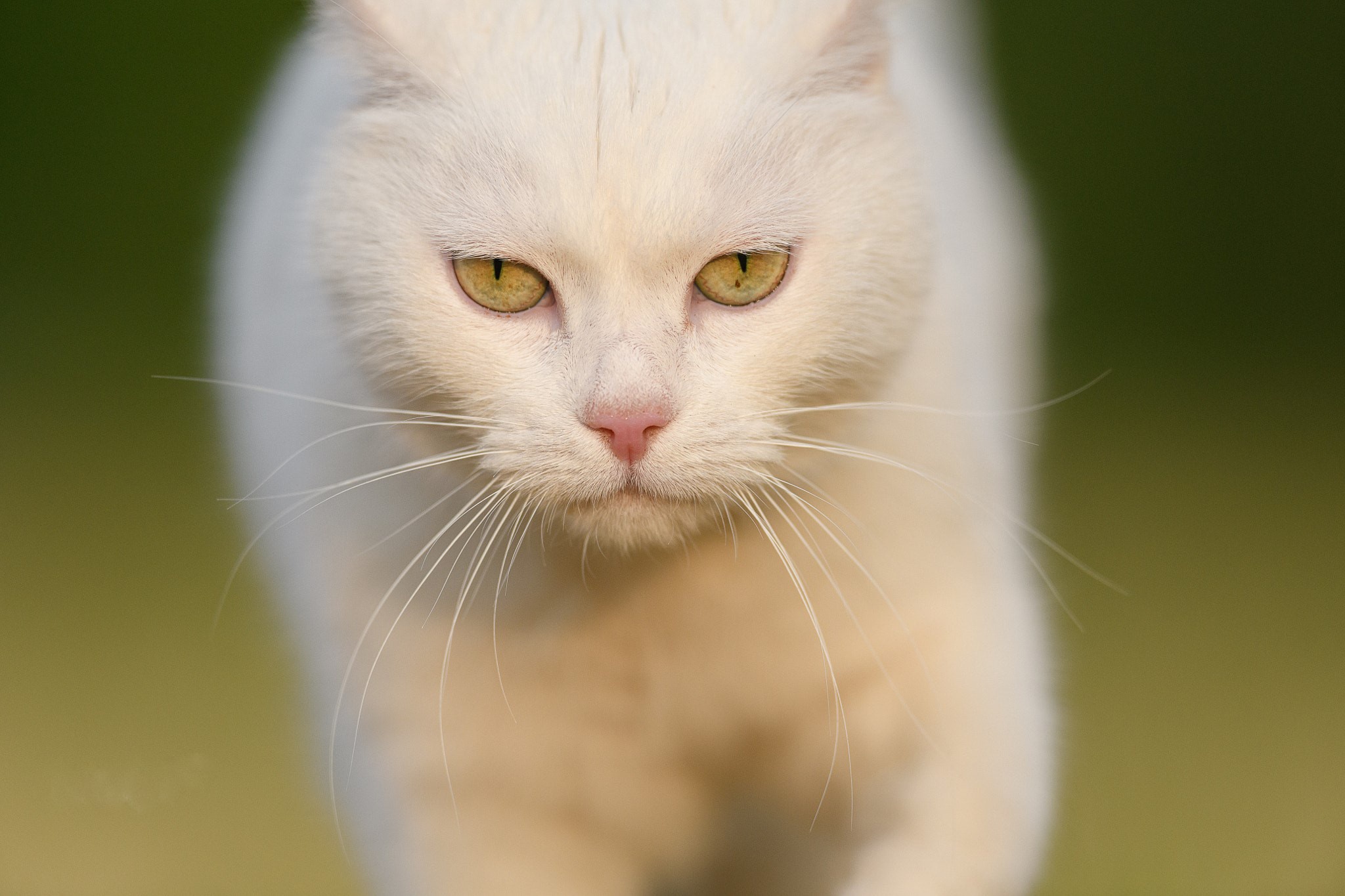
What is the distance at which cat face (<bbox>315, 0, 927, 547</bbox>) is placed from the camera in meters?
0.80

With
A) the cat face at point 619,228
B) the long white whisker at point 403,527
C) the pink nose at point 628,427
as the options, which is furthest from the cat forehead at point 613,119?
the long white whisker at point 403,527

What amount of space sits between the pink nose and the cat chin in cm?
5

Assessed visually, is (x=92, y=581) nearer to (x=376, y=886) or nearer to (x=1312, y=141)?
(x=376, y=886)

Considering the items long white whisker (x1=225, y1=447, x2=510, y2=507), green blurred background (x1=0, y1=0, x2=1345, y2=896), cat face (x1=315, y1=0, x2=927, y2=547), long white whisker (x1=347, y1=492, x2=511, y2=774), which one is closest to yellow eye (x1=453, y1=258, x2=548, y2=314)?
cat face (x1=315, y1=0, x2=927, y2=547)

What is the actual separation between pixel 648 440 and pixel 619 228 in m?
0.15

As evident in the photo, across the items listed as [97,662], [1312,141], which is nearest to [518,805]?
[97,662]

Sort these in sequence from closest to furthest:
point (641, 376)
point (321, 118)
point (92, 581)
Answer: point (641, 376) < point (321, 118) < point (92, 581)

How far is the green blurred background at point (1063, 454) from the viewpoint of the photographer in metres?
1.06

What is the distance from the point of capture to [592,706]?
1.09m

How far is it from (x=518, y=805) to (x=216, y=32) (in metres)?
0.75

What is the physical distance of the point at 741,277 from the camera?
858 mm

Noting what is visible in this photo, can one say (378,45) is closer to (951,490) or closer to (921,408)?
(921,408)

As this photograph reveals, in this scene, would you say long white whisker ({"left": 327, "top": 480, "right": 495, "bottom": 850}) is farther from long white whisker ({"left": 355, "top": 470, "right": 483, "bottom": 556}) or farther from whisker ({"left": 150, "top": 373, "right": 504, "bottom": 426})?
whisker ({"left": 150, "top": 373, "right": 504, "bottom": 426})

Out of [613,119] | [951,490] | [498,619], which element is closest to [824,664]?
[951,490]
